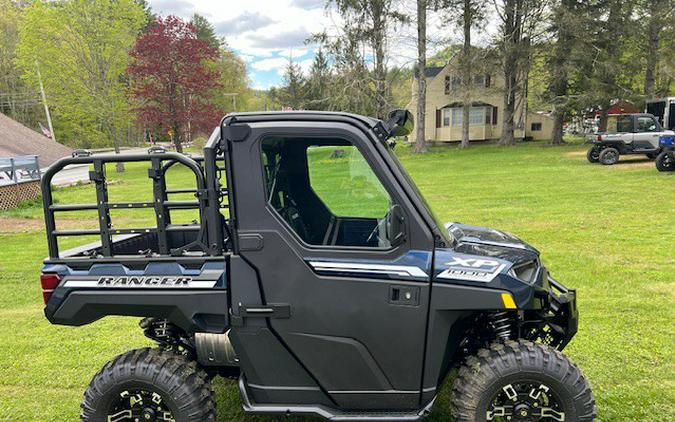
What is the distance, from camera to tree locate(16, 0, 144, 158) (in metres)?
28.5

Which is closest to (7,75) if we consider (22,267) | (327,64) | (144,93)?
(144,93)

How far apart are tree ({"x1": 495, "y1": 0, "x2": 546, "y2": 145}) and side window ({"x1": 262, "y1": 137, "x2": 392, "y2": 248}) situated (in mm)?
30883

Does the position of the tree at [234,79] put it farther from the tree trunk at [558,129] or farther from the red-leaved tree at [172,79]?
the tree trunk at [558,129]

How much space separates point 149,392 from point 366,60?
3198cm

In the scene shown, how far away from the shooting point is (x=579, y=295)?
5.46 metres

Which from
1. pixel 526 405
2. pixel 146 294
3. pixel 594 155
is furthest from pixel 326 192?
pixel 594 155

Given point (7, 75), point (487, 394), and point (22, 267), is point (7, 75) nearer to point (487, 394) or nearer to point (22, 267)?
point (22, 267)

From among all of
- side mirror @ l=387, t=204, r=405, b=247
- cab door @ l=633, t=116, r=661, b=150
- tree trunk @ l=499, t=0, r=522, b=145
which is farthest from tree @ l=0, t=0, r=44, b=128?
side mirror @ l=387, t=204, r=405, b=247

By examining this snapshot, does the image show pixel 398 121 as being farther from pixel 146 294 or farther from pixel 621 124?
pixel 621 124

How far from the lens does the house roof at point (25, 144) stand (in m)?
29.9

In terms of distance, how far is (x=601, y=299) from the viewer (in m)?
5.33

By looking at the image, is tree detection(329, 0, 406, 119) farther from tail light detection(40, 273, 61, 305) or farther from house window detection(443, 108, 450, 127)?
tail light detection(40, 273, 61, 305)

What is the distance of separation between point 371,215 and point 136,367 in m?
1.73

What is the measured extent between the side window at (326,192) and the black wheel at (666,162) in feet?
54.3
